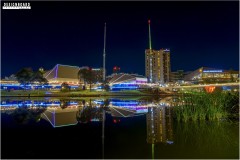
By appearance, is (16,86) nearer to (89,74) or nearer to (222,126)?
(89,74)

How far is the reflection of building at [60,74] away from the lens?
248 ft

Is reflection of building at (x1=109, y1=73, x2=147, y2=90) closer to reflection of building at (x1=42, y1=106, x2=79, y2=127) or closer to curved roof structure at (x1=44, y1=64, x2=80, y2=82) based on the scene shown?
curved roof structure at (x1=44, y1=64, x2=80, y2=82)

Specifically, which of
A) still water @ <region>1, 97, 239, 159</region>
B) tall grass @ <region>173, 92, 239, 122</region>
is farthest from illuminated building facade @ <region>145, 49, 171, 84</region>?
still water @ <region>1, 97, 239, 159</region>

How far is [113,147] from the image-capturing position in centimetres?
685

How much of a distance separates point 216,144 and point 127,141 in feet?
8.37

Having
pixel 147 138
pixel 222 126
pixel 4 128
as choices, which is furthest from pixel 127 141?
pixel 4 128

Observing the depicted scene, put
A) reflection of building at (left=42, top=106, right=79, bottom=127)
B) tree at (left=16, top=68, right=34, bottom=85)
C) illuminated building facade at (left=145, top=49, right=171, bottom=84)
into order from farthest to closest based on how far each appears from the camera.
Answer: illuminated building facade at (left=145, top=49, right=171, bottom=84)
tree at (left=16, top=68, right=34, bottom=85)
reflection of building at (left=42, top=106, right=79, bottom=127)

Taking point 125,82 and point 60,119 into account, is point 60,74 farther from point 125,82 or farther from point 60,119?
point 60,119

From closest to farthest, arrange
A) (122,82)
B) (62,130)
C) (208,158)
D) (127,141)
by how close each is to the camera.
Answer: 1. (208,158)
2. (127,141)
3. (62,130)
4. (122,82)

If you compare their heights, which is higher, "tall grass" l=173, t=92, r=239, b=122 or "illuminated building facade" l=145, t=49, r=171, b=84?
"illuminated building facade" l=145, t=49, r=171, b=84

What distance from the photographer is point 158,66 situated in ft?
411

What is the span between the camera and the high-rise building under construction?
4872 inches

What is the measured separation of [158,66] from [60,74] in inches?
2393

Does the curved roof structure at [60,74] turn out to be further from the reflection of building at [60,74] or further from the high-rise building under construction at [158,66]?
the high-rise building under construction at [158,66]
